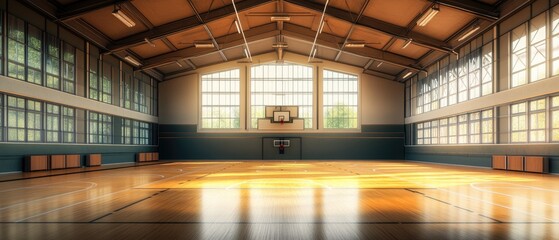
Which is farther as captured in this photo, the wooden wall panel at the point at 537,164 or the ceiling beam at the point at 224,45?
the ceiling beam at the point at 224,45

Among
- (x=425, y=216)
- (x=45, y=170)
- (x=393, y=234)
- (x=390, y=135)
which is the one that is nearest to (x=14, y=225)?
(x=393, y=234)

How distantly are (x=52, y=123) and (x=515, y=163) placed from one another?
80.0ft

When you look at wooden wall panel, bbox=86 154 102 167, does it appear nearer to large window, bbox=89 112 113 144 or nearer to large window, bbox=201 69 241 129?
large window, bbox=89 112 113 144

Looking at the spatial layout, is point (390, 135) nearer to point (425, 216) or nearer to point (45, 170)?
point (45, 170)

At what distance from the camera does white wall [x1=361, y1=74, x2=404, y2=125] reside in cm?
4062

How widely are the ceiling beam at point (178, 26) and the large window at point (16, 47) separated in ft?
25.0

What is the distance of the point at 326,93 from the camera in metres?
40.5

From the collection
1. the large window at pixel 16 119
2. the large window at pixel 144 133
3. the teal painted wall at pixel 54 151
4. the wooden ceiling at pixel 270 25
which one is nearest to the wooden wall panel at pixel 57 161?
the teal painted wall at pixel 54 151

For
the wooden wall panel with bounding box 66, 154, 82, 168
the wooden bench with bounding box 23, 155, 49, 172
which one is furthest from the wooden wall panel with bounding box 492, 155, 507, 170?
the wooden bench with bounding box 23, 155, 49, 172

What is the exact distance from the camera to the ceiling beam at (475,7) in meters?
21.4

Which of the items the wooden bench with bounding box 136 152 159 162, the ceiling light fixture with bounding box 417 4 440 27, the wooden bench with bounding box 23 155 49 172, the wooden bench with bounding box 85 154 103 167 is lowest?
the wooden bench with bounding box 136 152 159 162

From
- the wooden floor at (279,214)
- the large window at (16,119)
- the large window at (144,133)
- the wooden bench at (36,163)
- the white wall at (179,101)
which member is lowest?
the wooden bench at (36,163)

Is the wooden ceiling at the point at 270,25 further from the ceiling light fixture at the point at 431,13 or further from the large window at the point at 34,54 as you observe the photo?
the large window at the point at 34,54

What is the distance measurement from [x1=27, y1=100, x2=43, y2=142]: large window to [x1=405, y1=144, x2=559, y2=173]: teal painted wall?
963 inches
